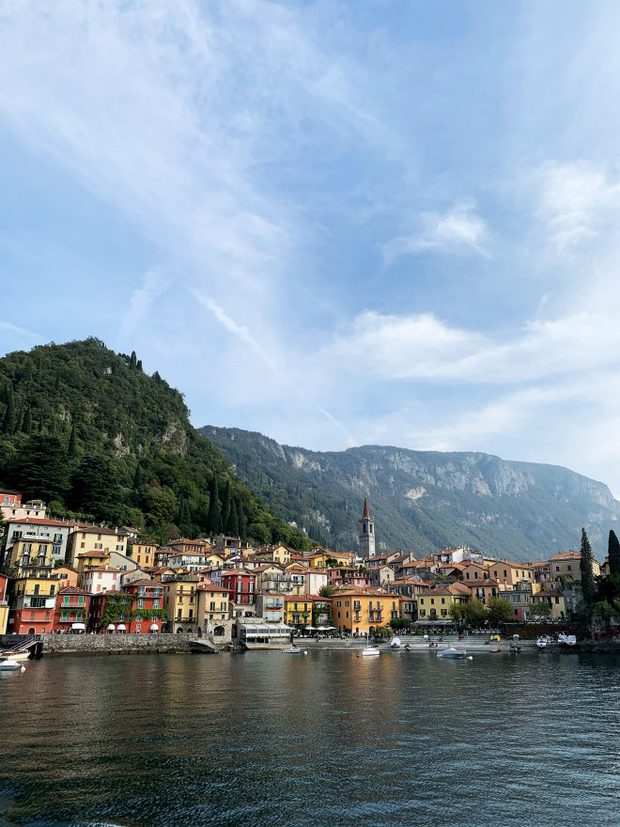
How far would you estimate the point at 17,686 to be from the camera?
41.9 meters

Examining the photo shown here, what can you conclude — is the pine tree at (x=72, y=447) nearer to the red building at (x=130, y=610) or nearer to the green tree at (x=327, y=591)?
the red building at (x=130, y=610)

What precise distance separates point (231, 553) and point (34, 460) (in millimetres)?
39788

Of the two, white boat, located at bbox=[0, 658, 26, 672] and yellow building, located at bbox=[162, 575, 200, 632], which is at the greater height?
yellow building, located at bbox=[162, 575, 200, 632]

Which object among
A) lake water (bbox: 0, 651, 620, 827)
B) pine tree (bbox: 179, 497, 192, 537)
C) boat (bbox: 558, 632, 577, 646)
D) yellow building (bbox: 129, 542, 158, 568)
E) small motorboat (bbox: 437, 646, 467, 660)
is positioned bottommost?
small motorboat (bbox: 437, 646, 467, 660)

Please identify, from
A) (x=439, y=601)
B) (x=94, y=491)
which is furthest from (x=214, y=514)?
(x=439, y=601)

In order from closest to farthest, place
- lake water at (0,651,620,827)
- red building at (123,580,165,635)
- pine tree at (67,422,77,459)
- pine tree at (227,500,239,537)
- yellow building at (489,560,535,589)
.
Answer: lake water at (0,651,620,827) < red building at (123,580,165,635) < yellow building at (489,560,535,589) < pine tree at (67,422,77,459) < pine tree at (227,500,239,537)

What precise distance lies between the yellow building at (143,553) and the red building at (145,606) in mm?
17071

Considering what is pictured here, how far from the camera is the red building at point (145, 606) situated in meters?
85.1

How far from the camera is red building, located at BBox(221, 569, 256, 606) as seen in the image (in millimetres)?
98812

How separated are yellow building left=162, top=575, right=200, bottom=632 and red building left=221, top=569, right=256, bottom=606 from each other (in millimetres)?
8274

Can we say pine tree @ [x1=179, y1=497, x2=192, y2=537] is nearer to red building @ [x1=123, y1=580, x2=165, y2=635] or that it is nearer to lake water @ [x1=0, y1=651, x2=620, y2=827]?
red building @ [x1=123, y1=580, x2=165, y2=635]

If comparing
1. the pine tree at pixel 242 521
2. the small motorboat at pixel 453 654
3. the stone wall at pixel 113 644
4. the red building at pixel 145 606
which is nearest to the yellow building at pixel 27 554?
the red building at pixel 145 606

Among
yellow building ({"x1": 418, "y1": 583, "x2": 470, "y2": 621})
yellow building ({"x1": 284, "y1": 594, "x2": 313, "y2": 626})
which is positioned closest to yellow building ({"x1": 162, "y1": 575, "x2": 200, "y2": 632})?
yellow building ({"x1": 284, "y1": 594, "x2": 313, "y2": 626})

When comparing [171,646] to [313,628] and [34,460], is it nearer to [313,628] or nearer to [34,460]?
[313,628]
